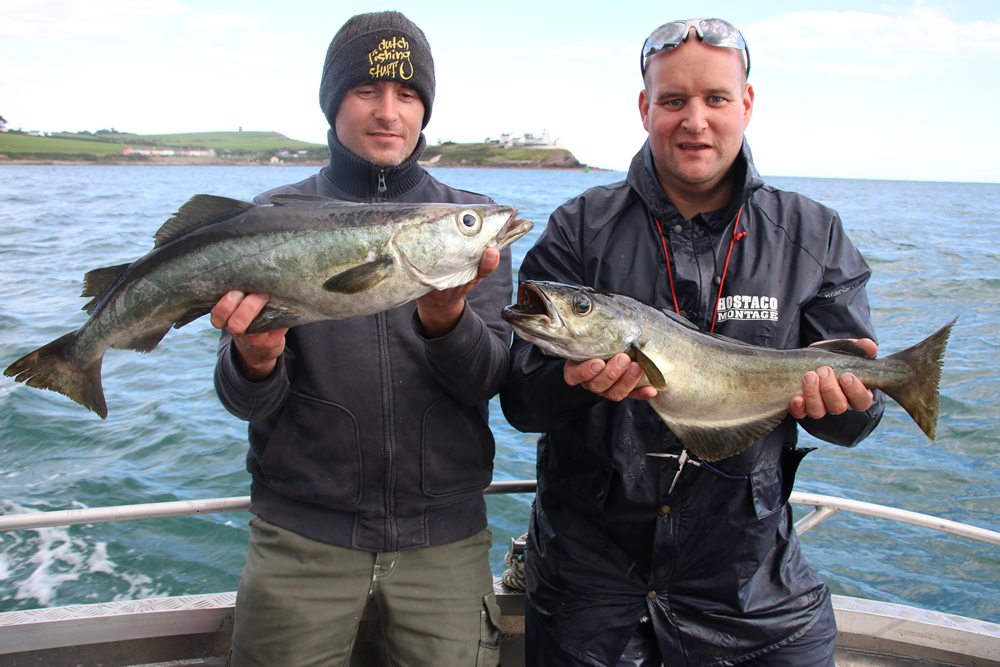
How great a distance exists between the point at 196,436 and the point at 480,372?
8.60 meters

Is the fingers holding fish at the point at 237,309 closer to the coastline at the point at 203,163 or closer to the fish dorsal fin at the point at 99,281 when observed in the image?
the fish dorsal fin at the point at 99,281

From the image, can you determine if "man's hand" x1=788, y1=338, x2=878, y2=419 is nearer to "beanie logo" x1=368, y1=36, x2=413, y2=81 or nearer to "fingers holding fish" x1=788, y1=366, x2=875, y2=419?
"fingers holding fish" x1=788, y1=366, x2=875, y2=419

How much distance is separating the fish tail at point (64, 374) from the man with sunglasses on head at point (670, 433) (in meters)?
1.73

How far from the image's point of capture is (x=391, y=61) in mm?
3529

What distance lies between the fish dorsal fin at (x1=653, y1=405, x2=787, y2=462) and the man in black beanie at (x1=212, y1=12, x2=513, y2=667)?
84 cm

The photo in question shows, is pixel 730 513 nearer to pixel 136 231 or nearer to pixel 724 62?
pixel 724 62

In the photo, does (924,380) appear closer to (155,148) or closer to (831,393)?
(831,393)

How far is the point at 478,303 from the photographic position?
11.9 feet

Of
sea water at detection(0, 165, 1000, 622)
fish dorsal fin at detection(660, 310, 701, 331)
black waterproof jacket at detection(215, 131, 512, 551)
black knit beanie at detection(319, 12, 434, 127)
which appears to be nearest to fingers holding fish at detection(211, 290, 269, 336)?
black waterproof jacket at detection(215, 131, 512, 551)

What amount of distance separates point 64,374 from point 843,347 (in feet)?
10.7

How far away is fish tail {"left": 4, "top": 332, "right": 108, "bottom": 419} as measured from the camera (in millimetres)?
3033

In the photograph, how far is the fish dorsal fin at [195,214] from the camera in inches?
121

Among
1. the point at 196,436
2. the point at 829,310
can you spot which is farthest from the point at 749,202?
the point at 196,436

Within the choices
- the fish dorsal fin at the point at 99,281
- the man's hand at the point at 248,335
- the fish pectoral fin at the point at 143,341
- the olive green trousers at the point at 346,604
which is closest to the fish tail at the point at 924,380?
the olive green trousers at the point at 346,604
